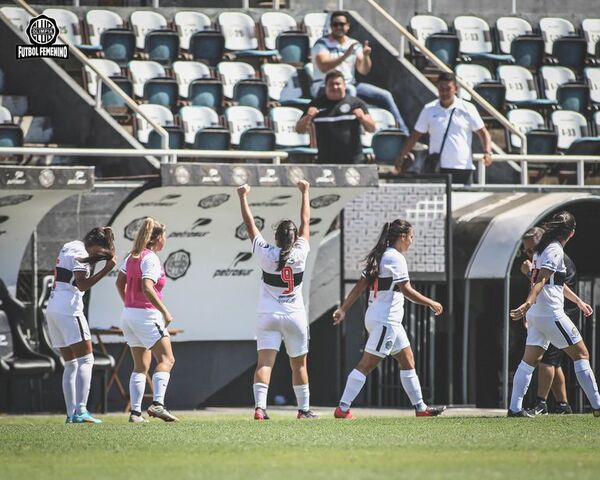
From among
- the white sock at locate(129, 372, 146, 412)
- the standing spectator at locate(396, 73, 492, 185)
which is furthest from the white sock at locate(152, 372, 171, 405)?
the standing spectator at locate(396, 73, 492, 185)

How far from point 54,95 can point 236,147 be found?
8.27 feet

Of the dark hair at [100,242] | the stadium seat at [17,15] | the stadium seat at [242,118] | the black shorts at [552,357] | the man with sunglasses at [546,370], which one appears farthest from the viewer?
the stadium seat at [17,15]

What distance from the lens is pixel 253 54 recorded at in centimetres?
2330

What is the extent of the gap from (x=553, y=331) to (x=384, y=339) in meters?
1.65

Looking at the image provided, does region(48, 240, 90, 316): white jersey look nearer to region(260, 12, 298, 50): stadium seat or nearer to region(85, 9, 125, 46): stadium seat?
region(85, 9, 125, 46): stadium seat

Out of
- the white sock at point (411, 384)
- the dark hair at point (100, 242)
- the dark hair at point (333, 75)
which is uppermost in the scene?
the dark hair at point (333, 75)

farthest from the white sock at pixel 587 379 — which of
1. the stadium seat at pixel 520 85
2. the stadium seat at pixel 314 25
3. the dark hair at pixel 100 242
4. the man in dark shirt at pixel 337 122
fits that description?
the stadium seat at pixel 314 25

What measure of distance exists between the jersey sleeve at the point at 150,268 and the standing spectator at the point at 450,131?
16.4 feet

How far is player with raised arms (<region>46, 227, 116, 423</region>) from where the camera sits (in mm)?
15070

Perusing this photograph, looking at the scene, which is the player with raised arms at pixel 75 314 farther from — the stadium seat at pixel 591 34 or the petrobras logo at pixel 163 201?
the stadium seat at pixel 591 34

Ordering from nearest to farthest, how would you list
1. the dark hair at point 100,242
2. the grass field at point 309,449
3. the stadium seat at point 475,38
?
the grass field at point 309,449 < the dark hair at point 100,242 < the stadium seat at point 475,38

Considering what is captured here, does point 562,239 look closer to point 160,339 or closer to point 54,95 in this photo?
point 160,339

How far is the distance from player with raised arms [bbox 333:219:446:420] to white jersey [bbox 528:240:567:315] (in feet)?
3.57

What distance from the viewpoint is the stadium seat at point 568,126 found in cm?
2348
